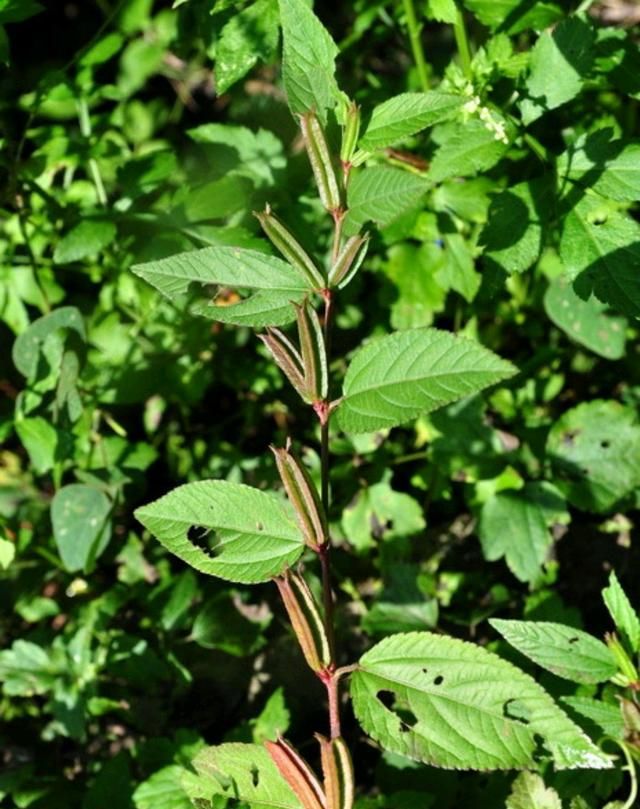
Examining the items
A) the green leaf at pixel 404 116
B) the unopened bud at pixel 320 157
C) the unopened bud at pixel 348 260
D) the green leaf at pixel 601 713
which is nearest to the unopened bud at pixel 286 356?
the unopened bud at pixel 348 260

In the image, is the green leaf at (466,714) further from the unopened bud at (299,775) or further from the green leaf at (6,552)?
the green leaf at (6,552)

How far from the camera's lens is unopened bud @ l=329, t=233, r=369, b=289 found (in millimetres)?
1416

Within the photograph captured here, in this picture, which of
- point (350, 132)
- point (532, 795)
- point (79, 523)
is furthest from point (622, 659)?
point (79, 523)

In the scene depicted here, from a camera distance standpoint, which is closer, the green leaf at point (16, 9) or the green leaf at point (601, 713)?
the green leaf at point (601, 713)

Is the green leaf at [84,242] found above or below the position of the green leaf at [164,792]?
above

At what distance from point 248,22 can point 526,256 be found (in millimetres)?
772

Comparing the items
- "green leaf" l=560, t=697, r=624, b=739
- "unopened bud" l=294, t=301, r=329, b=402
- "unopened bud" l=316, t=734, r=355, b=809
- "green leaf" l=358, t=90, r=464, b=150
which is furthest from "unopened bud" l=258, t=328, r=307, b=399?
"green leaf" l=560, t=697, r=624, b=739

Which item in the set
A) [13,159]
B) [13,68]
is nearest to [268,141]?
[13,159]

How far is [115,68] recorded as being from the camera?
3.67 meters

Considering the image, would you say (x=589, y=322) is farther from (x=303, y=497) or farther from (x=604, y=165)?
(x=303, y=497)

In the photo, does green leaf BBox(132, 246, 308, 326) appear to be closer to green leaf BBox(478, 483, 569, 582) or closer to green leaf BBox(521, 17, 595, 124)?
green leaf BBox(521, 17, 595, 124)

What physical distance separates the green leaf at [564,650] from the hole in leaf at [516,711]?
0.22m

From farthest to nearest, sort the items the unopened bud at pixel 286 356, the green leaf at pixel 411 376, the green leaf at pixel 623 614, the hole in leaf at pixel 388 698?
the hole in leaf at pixel 388 698, the green leaf at pixel 623 614, the unopened bud at pixel 286 356, the green leaf at pixel 411 376

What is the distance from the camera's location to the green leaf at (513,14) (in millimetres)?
2143
